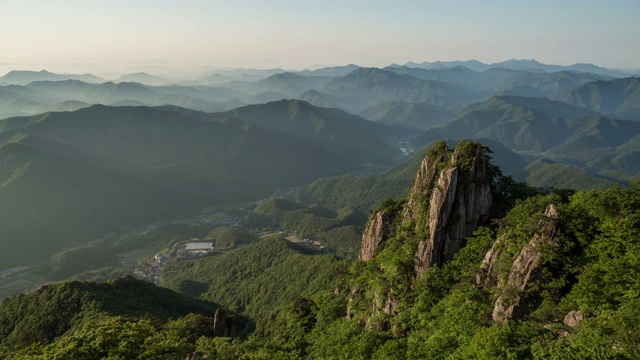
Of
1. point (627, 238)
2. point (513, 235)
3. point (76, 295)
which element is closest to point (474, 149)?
point (513, 235)

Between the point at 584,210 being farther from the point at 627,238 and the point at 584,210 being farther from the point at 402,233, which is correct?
the point at 402,233

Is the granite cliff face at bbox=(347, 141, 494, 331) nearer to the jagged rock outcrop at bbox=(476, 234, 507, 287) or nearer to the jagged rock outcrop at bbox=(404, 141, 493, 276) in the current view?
the jagged rock outcrop at bbox=(404, 141, 493, 276)

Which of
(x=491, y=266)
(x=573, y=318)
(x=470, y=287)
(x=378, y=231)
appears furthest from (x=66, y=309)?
(x=573, y=318)

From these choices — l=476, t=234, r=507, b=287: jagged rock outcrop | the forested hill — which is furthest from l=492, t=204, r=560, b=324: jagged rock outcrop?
l=476, t=234, r=507, b=287: jagged rock outcrop

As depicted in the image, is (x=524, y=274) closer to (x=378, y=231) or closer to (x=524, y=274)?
(x=524, y=274)

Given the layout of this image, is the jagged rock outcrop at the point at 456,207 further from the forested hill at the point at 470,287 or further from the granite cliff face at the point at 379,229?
the granite cliff face at the point at 379,229

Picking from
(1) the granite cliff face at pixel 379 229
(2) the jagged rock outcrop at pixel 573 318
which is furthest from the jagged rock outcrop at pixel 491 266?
(1) the granite cliff face at pixel 379 229

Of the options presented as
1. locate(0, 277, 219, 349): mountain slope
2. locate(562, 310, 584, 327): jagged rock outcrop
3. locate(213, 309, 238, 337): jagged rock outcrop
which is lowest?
locate(0, 277, 219, 349): mountain slope

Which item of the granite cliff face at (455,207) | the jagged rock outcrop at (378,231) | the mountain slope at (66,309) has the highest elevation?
the granite cliff face at (455,207)
